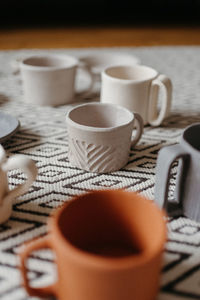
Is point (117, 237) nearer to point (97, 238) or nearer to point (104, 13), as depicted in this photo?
point (97, 238)

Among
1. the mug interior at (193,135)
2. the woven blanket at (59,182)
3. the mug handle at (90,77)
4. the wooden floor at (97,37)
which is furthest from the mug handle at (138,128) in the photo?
the wooden floor at (97,37)

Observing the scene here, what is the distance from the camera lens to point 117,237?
33cm

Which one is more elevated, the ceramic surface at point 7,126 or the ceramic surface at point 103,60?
the ceramic surface at point 103,60

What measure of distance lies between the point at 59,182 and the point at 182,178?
15 cm

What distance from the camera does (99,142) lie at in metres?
0.47

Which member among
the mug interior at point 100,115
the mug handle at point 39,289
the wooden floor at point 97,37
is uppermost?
the mug interior at point 100,115

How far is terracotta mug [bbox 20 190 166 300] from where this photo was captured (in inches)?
9.9

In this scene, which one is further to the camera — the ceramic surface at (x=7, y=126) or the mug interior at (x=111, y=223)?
the ceramic surface at (x=7, y=126)

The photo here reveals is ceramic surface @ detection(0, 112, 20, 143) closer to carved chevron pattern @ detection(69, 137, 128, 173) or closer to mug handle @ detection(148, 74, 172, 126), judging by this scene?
carved chevron pattern @ detection(69, 137, 128, 173)

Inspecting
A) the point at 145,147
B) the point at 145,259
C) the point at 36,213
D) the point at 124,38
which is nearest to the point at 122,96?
the point at 145,147

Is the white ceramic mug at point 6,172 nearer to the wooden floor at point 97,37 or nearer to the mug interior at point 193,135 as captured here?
the mug interior at point 193,135

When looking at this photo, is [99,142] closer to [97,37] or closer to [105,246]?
[105,246]

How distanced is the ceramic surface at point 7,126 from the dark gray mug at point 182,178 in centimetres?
23

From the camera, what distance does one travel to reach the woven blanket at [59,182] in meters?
0.33
